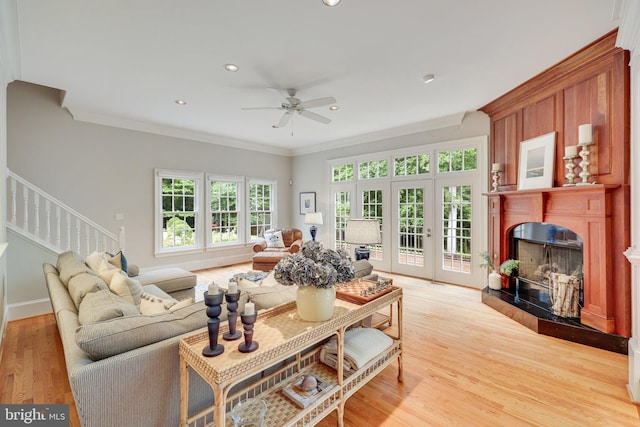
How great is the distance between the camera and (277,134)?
586cm

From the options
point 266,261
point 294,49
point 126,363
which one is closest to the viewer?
point 126,363

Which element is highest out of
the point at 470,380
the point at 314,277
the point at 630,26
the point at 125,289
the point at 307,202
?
the point at 630,26

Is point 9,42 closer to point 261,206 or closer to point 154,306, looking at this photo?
point 154,306

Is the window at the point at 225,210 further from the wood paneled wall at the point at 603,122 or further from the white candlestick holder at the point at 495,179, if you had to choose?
the wood paneled wall at the point at 603,122

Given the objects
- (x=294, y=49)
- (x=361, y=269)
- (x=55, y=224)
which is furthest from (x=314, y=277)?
(x=55, y=224)

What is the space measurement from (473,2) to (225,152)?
5244 millimetres

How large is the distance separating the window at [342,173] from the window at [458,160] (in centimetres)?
195

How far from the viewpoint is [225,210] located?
6.30 meters

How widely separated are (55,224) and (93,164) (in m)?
1.08

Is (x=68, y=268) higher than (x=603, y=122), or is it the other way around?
(x=603, y=122)

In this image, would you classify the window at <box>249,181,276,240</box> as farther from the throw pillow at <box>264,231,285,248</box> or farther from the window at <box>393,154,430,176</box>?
the window at <box>393,154,430,176</box>

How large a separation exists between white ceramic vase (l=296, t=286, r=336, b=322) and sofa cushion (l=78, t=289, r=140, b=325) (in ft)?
3.15

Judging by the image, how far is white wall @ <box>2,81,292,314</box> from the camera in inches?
156

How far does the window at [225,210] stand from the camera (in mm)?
6090
